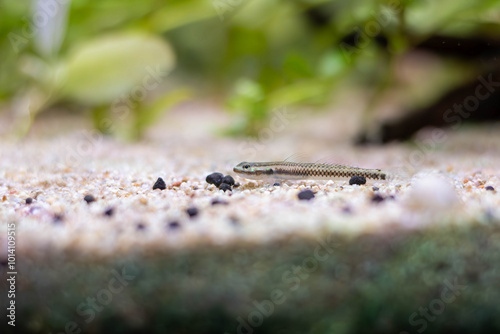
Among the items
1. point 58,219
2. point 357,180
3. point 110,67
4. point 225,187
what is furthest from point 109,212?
point 110,67

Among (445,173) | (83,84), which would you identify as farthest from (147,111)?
(445,173)

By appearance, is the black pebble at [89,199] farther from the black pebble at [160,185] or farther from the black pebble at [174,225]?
the black pebble at [174,225]

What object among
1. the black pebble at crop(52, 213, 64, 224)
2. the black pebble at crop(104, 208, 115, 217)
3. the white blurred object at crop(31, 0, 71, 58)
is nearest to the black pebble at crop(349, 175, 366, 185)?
the black pebble at crop(104, 208, 115, 217)

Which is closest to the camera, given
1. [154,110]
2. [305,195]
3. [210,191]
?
[305,195]

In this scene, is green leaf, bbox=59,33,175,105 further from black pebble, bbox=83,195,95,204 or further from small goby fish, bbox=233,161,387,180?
black pebble, bbox=83,195,95,204

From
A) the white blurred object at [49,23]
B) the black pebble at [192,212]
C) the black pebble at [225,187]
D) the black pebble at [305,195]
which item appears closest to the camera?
the black pebble at [192,212]

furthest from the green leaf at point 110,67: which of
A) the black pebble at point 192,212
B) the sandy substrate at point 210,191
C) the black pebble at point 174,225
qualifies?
the black pebble at point 174,225

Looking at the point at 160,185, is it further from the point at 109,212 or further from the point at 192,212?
the point at 192,212
